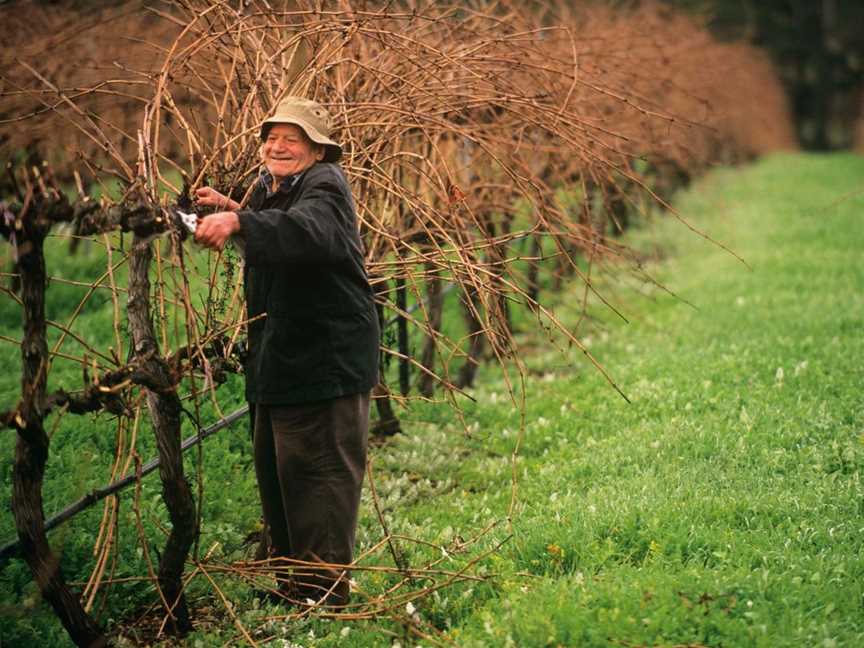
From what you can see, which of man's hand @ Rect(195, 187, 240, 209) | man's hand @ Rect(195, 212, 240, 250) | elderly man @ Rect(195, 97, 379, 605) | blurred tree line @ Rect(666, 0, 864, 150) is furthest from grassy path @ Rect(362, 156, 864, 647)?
blurred tree line @ Rect(666, 0, 864, 150)

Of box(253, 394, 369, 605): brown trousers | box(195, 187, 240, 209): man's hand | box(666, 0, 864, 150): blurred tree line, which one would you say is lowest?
box(253, 394, 369, 605): brown trousers

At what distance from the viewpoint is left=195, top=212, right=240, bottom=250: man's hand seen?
3.51 metres

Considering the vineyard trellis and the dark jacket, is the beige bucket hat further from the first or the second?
the vineyard trellis

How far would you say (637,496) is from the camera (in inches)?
205

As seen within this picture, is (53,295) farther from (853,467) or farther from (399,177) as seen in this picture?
(853,467)

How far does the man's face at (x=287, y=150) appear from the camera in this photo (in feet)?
13.7

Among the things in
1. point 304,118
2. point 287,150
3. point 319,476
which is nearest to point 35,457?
point 319,476

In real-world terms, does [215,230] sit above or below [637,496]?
above

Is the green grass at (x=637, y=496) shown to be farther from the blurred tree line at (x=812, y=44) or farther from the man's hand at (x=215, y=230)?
the blurred tree line at (x=812, y=44)

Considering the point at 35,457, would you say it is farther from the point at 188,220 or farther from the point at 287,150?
the point at 287,150

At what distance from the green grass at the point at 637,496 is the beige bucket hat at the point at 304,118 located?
1.79m

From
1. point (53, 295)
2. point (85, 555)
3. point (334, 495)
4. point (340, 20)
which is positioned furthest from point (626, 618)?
point (53, 295)

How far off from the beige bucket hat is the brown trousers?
1066mm

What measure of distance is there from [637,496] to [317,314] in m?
2.03
